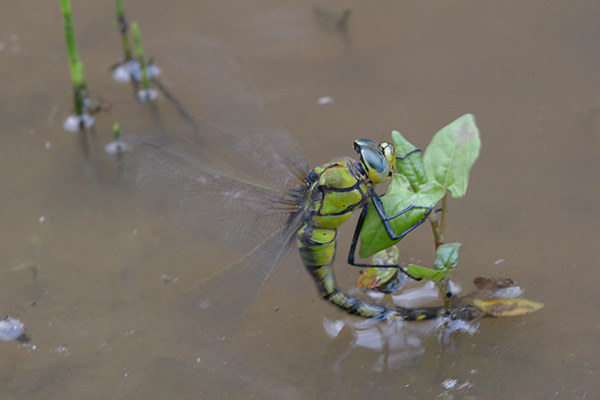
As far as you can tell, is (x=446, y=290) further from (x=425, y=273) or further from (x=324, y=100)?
(x=324, y=100)

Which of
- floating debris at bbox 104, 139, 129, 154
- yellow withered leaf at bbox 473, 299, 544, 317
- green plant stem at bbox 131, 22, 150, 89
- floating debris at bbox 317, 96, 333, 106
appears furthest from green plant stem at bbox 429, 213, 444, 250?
green plant stem at bbox 131, 22, 150, 89

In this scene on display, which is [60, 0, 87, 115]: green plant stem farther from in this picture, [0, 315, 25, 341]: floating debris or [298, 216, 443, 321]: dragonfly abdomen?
[298, 216, 443, 321]: dragonfly abdomen

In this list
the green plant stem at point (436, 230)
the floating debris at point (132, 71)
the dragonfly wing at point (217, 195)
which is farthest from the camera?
the floating debris at point (132, 71)

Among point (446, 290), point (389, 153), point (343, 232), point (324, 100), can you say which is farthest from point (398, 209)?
point (324, 100)

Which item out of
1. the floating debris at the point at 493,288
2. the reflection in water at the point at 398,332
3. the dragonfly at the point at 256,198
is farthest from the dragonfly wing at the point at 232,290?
the floating debris at the point at 493,288

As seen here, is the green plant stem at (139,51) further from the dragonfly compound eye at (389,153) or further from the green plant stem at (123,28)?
the dragonfly compound eye at (389,153)

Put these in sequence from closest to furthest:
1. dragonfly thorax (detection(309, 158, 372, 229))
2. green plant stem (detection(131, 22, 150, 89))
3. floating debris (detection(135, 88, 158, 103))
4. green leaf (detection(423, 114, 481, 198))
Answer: green leaf (detection(423, 114, 481, 198))
dragonfly thorax (detection(309, 158, 372, 229))
green plant stem (detection(131, 22, 150, 89))
floating debris (detection(135, 88, 158, 103))
